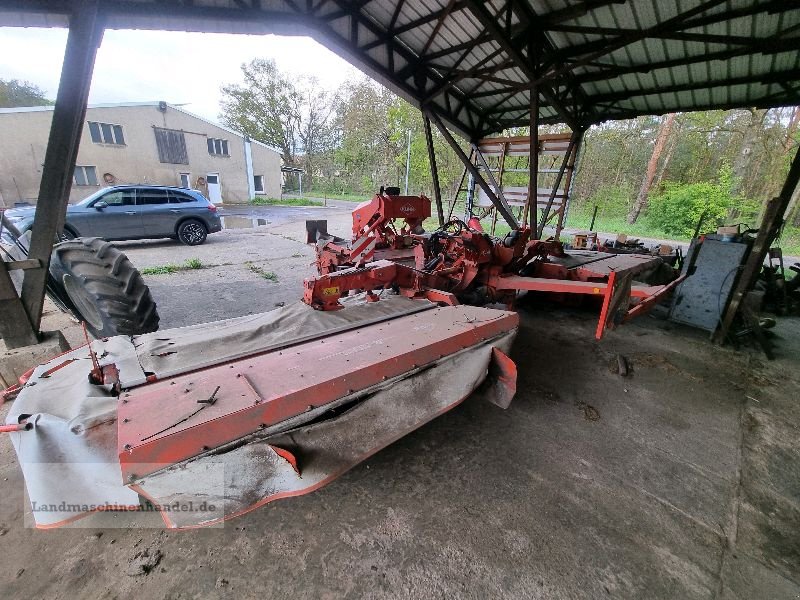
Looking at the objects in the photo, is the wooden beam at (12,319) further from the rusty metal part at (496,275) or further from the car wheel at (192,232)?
the car wheel at (192,232)

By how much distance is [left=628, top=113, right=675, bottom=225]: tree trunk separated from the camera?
49.0ft

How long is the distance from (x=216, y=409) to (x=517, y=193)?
32.0 feet

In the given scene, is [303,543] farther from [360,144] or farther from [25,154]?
[360,144]

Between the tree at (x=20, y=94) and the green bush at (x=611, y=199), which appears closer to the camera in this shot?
the green bush at (x=611, y=199)

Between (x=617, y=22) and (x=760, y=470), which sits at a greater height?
(x=617, y=22)

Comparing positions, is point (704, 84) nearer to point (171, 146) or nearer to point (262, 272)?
point (262, 272)

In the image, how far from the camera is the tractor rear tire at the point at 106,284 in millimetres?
2504

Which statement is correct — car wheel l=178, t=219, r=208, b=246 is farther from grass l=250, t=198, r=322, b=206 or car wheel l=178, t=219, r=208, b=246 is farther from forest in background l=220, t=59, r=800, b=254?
grass l=250, t=198, r=322, b=206

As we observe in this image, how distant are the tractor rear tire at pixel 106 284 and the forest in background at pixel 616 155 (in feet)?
22.0

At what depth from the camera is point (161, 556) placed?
1540mm

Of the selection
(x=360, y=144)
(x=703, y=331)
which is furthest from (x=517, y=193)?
(x=360, y=144)

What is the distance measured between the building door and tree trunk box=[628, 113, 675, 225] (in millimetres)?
24121

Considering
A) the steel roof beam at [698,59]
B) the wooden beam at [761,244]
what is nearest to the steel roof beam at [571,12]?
the steel roof beam at [698,59]

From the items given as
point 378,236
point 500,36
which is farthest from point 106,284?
point 500,36
